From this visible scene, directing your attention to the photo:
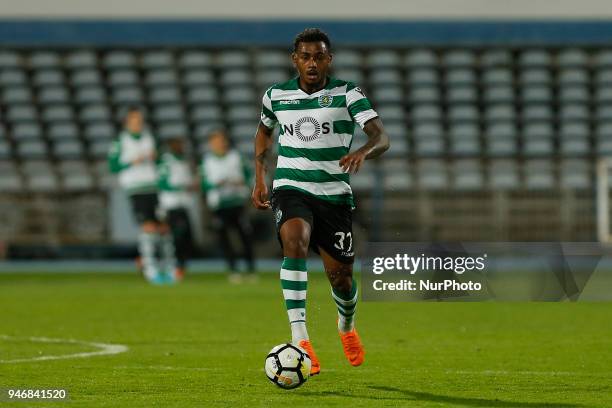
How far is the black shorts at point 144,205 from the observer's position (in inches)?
634

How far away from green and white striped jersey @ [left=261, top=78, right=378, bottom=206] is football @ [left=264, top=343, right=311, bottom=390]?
0.96 meters

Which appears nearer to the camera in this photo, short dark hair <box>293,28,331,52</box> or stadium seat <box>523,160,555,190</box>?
short dark hair <box>293,28,331,52</box>

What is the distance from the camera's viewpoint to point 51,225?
20500 millimetres

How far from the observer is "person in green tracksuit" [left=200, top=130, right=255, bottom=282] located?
16.6 m

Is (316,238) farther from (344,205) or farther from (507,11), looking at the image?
(507,11)

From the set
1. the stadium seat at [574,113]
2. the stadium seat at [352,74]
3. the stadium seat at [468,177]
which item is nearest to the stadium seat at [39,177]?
the stadium seat at [468,177]

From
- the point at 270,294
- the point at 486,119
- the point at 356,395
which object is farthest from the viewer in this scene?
the point at 486,119

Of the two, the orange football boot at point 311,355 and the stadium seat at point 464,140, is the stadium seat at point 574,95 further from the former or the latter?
the orange football boot at point 311,355

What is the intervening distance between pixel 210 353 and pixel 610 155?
16.5 m

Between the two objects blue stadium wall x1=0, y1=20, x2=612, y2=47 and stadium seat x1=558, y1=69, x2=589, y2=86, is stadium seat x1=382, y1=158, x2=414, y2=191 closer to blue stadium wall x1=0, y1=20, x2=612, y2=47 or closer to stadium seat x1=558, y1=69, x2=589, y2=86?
blue stadium wall x1=0, y1=20, x2=612, y2=47

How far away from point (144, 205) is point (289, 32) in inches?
366

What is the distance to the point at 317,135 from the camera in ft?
20.2

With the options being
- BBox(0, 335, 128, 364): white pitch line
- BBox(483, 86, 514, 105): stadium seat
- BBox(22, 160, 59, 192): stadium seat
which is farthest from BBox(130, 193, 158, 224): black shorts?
BBox(483, 86, 514, 105): stadium seat

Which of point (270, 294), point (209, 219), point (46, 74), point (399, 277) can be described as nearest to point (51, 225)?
point (209, 219)
